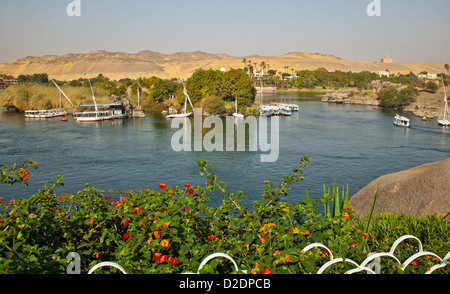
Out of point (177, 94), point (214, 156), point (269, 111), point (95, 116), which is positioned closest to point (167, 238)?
point (214, 156)

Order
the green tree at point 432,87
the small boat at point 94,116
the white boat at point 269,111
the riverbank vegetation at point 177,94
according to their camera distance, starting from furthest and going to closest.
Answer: the green tree at point 432,87, the riverbank vegetation at point 177,94, the white boat at point 269,111, the small boat at point 94,116

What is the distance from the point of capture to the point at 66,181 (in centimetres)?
2217

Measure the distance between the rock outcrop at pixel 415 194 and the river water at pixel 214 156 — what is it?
900 cm

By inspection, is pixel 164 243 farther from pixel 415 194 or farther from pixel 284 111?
pixel 284 111

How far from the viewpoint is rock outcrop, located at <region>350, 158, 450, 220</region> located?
25.5 feet

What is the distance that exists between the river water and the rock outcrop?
354 inches

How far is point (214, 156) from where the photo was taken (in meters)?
28.9

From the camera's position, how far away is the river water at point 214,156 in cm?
2188

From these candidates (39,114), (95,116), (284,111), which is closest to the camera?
(95,116)

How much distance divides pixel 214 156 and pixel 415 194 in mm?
21254

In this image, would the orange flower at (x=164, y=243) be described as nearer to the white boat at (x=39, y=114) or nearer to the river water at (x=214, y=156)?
the river water at (x=214, y=156)

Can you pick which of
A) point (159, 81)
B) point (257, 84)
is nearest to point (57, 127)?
point (159, 81)

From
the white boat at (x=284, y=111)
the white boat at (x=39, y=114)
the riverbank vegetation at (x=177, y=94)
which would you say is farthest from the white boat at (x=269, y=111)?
the white boat at (x=39, y=114)
